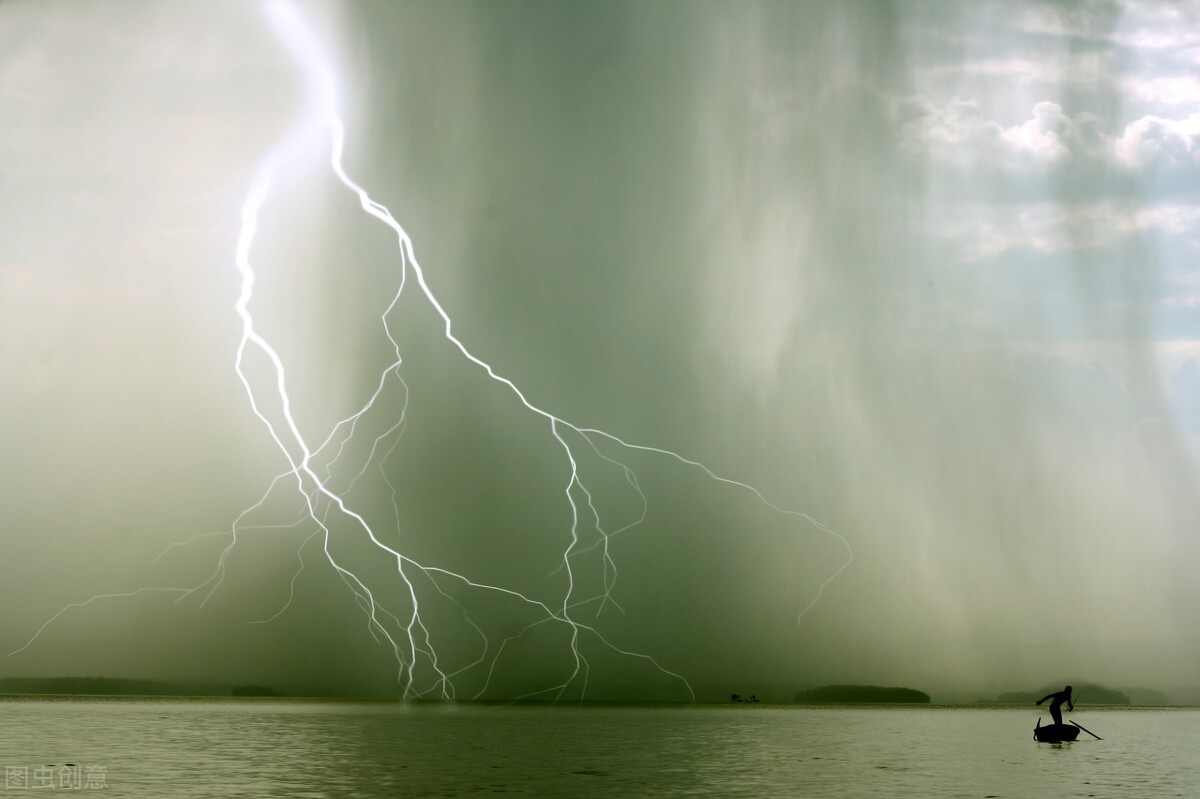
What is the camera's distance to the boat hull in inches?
1211

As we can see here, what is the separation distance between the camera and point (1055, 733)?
30828 millimetres

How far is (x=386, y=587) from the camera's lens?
123 ft

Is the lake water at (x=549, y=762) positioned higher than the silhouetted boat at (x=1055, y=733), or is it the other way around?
the silhouetted boat at (x=1055, y=733)

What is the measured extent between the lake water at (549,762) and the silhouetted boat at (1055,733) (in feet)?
1.34

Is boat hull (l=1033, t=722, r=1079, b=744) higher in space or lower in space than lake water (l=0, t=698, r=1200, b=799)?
higher

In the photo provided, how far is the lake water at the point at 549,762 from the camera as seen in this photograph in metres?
16.4

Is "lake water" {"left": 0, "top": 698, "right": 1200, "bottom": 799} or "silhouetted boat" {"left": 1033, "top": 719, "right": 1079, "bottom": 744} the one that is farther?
"silhouetted boat" {"left": 1033, "top": 719, "right": 1079, "bottom": 744}

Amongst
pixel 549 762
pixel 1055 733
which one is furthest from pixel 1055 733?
pixel 549 762

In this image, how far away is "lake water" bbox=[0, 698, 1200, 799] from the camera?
16375 mm

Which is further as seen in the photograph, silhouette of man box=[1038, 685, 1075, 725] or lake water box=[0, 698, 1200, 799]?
silhouette of man box=[1038, 685, 1075, 725]

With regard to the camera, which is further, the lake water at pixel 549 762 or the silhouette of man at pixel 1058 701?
the silhouette of man at pixel 1058 701

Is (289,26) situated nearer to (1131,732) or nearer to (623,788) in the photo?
(623,788)

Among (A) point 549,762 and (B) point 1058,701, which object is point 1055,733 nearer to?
(B) point 1058,701

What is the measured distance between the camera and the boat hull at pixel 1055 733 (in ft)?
101
